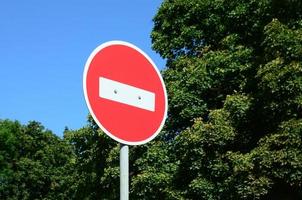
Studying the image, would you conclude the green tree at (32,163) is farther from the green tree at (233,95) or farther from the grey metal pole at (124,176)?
the grey metal pole at (124,176)

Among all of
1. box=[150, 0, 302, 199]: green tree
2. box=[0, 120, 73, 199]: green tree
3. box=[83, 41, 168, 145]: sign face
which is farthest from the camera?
box=[0, 120, 73, 199]: green tree

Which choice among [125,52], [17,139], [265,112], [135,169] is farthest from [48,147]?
[125,52]

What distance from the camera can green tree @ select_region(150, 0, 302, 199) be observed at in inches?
452

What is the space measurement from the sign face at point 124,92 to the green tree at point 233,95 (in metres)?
8.83

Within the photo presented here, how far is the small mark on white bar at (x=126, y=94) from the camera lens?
2.55 m

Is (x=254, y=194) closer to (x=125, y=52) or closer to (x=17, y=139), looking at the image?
(x=125, y=52)

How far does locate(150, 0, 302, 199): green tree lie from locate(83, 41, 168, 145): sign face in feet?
29.0

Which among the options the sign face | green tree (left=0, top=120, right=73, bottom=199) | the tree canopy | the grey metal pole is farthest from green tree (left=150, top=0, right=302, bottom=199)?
green tree (left=0, top=120, right=73, bottom=199)

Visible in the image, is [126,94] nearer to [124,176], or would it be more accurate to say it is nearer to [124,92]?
[124,92]

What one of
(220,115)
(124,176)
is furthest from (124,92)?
(220,115)

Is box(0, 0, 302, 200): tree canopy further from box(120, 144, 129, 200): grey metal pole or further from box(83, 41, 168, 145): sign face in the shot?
box(120, 144, 129, 200): grey metal pole

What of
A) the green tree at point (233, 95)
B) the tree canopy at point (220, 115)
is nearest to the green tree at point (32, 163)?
the tree canopy at point (220, 115)

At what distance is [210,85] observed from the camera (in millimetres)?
14344

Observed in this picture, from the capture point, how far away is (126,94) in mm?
2602
